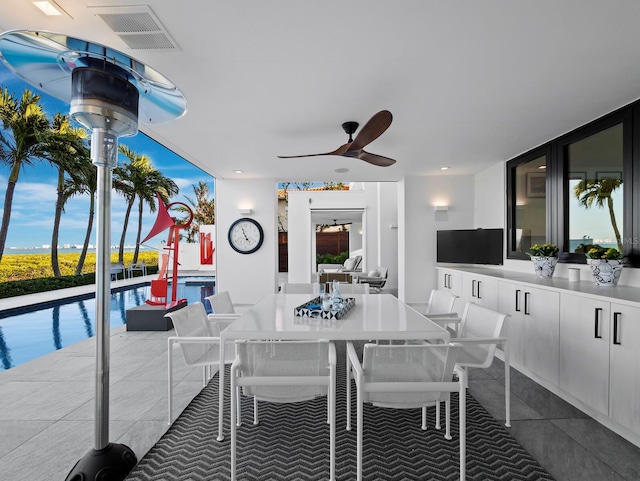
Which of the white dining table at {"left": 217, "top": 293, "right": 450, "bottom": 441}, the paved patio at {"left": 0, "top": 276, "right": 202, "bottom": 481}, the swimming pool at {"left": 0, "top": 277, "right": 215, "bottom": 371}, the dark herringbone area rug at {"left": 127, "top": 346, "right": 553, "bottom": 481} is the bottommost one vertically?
the swimming pool at {"left": 0, "top": 277, "right": 215, "bottom": 371}

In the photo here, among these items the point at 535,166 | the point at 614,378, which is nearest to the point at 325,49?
the point at 614,378

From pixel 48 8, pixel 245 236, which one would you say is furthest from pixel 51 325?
pixel 48 8

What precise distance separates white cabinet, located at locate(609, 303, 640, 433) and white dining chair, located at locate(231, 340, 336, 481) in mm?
1868

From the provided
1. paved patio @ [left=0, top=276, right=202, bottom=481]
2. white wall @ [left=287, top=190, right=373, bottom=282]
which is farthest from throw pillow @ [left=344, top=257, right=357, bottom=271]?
paved patio @ [left=0, top=276, right=202, bottom=481]

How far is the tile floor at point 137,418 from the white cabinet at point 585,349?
0.62ft

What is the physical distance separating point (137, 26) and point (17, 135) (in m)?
9.06

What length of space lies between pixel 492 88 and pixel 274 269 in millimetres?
4459

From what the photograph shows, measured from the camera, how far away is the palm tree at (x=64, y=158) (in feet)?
29.4

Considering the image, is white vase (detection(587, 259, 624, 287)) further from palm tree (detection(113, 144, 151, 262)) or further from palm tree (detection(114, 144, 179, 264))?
palm tree (detection(113, 144, 151, 262))

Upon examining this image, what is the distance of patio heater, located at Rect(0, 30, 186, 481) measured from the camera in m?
1.65

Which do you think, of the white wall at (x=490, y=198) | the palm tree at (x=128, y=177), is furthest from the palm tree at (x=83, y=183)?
the white wall at (x=490, y=198)

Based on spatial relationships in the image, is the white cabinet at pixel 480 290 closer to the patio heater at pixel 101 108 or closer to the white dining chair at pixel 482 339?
the white dining chair at pixel 482 339

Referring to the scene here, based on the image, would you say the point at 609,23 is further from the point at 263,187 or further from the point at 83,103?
the point at 263,187

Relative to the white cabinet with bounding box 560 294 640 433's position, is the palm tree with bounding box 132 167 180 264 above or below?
above
